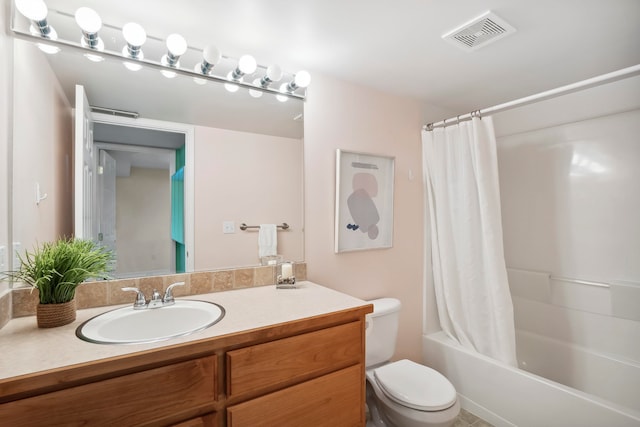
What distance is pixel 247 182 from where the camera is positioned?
1656 millimetres

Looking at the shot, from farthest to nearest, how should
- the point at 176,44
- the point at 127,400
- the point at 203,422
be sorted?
the point at 176,44 → the point at 203,422 → the point at 127,400

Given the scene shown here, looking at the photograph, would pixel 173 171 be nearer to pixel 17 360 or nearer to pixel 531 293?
pixel 17 360

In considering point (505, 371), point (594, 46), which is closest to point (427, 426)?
point (505, 371)

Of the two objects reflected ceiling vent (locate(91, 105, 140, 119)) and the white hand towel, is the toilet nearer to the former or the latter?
the white hand towel

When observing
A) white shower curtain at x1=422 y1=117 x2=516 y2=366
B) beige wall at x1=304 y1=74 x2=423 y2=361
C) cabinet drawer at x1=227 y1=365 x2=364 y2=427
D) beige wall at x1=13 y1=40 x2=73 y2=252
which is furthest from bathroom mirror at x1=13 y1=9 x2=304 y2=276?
white shower curtain at x1=422 y1=117 x2=516 y2=366

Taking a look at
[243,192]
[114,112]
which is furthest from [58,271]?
[243,192]

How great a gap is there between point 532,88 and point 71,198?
9.30 ft

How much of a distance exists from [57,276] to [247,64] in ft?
4.07

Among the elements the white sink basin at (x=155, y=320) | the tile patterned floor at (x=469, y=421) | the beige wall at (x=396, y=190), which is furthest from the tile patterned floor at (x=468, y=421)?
the white sink basin at (x=155, y=320)

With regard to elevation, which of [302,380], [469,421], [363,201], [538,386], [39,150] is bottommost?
[469,421]

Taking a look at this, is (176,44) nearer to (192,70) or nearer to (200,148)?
(192,70)

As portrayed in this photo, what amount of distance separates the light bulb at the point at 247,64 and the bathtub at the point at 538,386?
7.26 feet

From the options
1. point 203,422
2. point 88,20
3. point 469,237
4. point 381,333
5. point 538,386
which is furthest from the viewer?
point 469,237

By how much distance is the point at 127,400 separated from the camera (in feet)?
2.72
